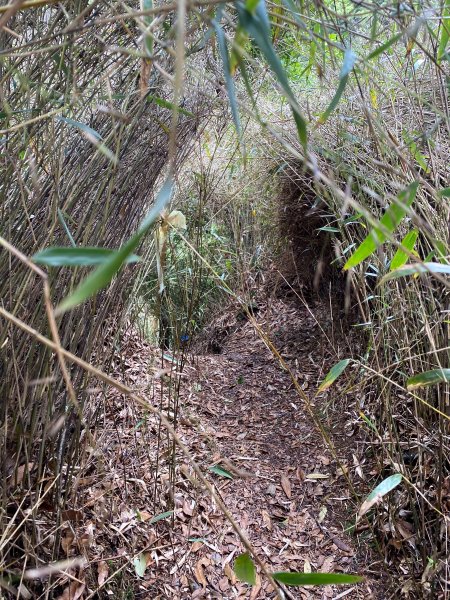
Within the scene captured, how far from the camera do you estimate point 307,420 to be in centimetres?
199

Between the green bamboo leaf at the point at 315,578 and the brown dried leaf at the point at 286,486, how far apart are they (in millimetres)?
1110

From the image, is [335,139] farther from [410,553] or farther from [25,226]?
[410,553]

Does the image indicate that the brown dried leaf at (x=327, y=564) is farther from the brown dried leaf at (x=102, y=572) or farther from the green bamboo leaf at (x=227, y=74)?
the green bamboo leaf at (x=227, y=74)

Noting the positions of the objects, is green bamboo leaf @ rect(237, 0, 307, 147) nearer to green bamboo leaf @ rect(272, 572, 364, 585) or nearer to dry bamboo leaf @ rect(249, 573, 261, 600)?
green bamboo leaf @ rect(272, 572, 364, 585)

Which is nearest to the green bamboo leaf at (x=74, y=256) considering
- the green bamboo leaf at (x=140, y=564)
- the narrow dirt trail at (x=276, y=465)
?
the narrow dirt trail at (x=276, y=465)

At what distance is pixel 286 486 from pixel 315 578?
3.77ft

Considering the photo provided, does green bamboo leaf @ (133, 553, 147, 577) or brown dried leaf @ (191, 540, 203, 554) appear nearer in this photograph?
green bamboo leaf @ (133, 553, 147, 577)

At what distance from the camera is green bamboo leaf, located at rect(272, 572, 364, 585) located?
564 millimetres

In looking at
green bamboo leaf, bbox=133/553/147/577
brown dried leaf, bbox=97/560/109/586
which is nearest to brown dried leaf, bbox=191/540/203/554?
green bamboo leaf, bbox=133/553/147/577

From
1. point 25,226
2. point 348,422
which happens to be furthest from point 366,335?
point 25,226

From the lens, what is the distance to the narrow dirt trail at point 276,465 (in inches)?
55.4

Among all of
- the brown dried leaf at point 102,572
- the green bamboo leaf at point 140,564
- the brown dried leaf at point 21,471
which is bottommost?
the green bamboo leaf at point 140,564

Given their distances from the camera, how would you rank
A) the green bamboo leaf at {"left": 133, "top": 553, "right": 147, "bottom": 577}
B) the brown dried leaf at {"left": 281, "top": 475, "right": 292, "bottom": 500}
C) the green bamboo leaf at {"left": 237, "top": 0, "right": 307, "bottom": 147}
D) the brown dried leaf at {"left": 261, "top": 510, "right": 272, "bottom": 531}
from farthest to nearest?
the brown dried leaf at {"left": 281, "top": 475, "right": 292, "bottom": 500}
the brown dried leaf at {"left": 261, "top": 510, "right": 272, "bottom": 531}
the green bamboo leaf at {"left": 133, "top": 553, "right": 147, "bottom": 577}
the green bamboo leaf at {"left": 237, "top": 0, "right": 307, "bottom": 147}

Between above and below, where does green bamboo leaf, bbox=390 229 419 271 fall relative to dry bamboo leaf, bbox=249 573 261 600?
above
